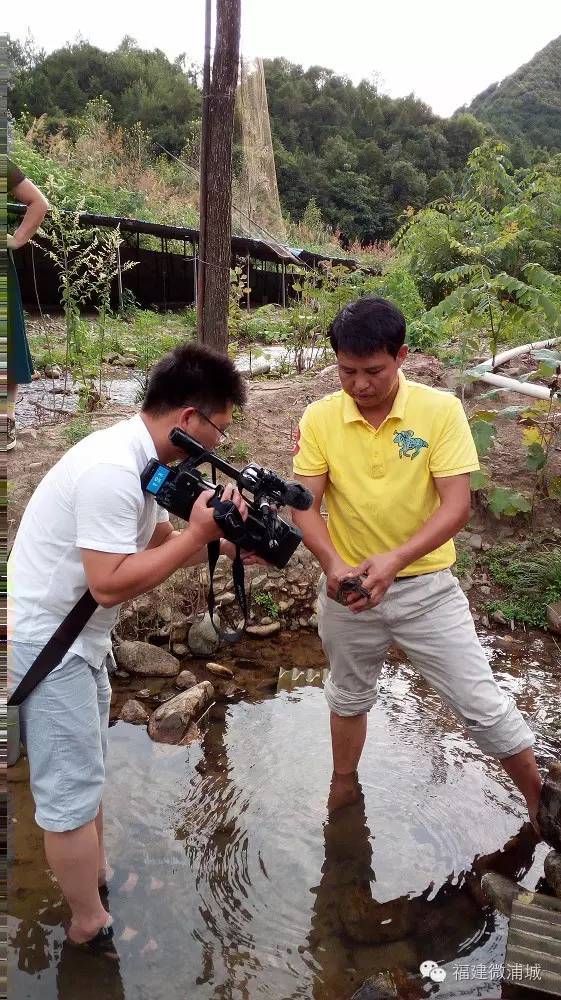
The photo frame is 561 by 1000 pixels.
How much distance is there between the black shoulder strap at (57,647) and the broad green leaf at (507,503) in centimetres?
391

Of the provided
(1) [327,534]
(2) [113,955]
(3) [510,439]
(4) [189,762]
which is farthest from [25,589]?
(3) [510,439]

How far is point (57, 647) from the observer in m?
2.05

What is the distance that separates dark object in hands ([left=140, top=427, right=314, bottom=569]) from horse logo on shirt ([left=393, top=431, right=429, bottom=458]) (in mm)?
498

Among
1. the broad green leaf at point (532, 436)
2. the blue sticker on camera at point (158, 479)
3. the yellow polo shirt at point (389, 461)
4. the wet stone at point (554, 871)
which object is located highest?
the blue sticker on camera at point (158, 479)

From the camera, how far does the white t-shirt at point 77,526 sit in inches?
75.8

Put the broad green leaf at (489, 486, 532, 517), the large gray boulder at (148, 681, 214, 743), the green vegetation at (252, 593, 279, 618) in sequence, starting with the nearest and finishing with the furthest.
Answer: the large gray boulder at (148, 681, 214, 743) < the green vegetation at (252, 593, 279, 618) < the broad green leaf at (489, 486, 532, 517)

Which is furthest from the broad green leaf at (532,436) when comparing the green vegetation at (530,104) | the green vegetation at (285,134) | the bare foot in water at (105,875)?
the green vegetation at (530,104)

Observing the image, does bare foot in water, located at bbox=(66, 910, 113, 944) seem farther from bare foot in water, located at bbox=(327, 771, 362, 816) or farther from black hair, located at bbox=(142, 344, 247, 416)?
black hair, located at bbox=(142, 344, 247, 416)

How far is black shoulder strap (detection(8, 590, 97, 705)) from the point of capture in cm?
203

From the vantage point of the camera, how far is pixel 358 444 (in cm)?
271

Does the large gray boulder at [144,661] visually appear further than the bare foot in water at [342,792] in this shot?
Yes

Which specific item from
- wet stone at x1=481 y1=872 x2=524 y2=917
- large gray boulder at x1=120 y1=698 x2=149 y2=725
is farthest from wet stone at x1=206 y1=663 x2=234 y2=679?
wet stone at x1=481 y1=872 x2=524 y2=917

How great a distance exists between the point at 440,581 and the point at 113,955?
1749 millimetres

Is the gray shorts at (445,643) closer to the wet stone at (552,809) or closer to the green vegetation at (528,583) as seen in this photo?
the wet stone at (552,809)
